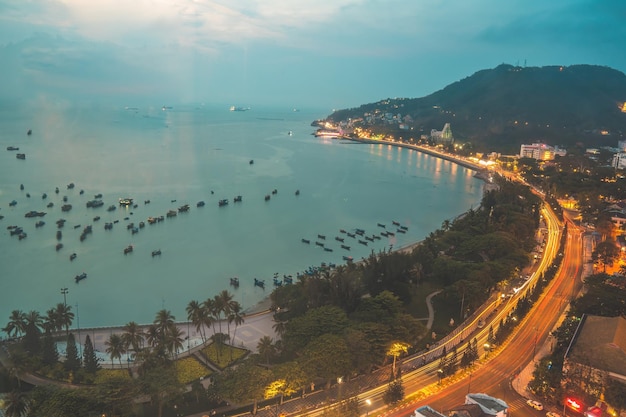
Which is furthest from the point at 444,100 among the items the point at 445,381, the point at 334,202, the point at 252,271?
the point at 445,381

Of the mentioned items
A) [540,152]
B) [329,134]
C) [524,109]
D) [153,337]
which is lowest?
[153,337]

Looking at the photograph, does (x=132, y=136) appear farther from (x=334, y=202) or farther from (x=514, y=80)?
(x=514, y=80)

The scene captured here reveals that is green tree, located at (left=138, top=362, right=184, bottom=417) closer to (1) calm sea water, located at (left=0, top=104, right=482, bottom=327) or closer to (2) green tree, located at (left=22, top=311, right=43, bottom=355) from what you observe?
(2) green tree, located at (left=22, top=311, right=43, bottom=355)

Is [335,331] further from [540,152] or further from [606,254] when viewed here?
[540,152]

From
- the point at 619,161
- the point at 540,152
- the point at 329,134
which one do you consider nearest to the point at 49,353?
the point at 619,161

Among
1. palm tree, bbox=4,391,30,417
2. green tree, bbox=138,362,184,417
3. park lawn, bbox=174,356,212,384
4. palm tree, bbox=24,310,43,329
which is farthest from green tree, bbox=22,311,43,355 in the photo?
green tree, bbox=138,362,184,417

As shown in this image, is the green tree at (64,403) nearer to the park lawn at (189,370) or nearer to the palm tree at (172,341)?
the palm tree at (172,341)
